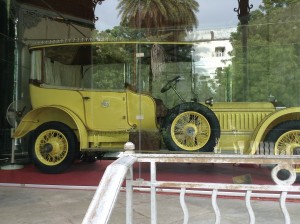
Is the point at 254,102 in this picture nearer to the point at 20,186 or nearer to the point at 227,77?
the point at 227,77

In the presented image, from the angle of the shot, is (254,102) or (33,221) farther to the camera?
(254,102)

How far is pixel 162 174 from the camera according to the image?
558 cm

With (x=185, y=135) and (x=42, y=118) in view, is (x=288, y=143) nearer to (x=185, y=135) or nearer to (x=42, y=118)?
(x=185, y=135)

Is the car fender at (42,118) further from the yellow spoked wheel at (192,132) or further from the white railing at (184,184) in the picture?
the white railing at (184,184)

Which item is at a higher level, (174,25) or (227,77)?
(174,25)

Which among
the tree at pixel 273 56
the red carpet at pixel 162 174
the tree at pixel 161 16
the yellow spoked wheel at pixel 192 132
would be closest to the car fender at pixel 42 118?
the red carpet at pixel 162 174

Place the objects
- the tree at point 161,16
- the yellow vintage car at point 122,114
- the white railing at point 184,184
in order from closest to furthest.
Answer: the white railing at point 184,184 → the yellow vintage car at point 122,114 → the tree at point 161,16

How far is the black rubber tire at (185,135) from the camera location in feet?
18.8

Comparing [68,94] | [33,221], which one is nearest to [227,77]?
[68,94]

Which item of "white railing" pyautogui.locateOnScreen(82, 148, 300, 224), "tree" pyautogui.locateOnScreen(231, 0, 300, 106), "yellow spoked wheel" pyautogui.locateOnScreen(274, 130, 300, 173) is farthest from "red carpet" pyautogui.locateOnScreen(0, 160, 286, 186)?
"white railing" pyautogui.locateOnScreen(82, 148, 300, 224)

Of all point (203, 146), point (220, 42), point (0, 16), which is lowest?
point (203, 146)

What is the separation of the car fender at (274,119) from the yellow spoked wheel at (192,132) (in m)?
0.70

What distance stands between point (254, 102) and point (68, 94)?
9.61 ft

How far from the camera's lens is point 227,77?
19.8ft
